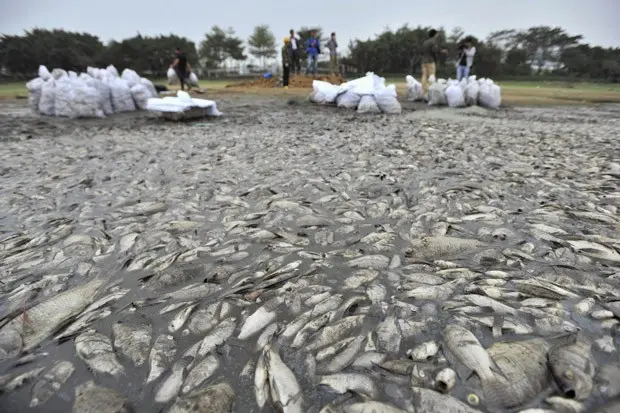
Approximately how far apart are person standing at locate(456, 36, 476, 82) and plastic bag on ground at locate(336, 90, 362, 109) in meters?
5.36

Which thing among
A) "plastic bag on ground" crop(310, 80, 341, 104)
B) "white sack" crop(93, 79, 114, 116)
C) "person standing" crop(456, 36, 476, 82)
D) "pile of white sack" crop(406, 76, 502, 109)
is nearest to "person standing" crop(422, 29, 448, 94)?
"person standing" crop(456, 36, 476, 82)

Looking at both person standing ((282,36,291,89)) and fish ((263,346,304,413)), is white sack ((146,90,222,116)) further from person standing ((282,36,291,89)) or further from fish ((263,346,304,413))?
person standing ((282,36,291,89))

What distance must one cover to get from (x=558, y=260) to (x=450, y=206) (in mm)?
1064

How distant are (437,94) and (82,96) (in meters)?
10.5

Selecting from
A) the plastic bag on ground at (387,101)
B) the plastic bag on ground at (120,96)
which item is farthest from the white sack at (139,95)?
the plastic bag on ground at (387,101)

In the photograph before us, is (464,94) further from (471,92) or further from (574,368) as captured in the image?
(574,368)

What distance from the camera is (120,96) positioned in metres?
10.2

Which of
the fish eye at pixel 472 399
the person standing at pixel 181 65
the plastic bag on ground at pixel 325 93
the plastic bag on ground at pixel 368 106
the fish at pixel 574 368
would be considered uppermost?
the person standing at pixel 181 65

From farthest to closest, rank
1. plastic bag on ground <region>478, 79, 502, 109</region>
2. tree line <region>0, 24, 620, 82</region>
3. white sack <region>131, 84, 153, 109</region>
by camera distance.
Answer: tree line <region>0, 24, 620, 82</region> → plastic bag on ground <region>478, 79, 502, 109</region> → white sack <region>131, 84, 153, 109</region>

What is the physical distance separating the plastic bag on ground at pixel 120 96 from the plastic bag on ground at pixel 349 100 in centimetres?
624

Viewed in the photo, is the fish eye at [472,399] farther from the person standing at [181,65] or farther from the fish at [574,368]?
the person standing at [181,65]

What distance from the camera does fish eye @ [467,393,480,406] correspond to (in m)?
1.26

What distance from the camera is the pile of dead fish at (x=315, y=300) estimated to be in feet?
4.44

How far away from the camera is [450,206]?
10.4ft
